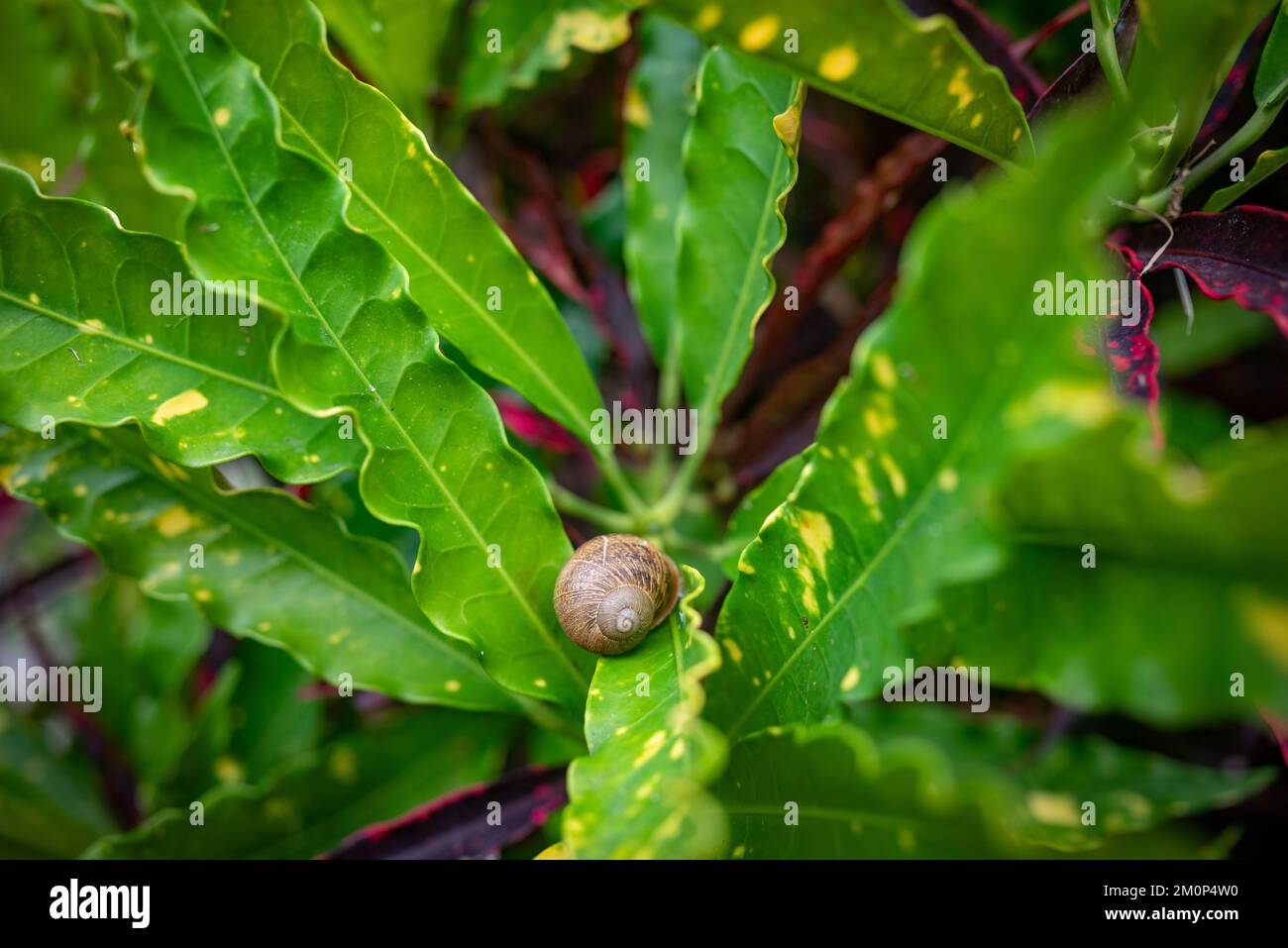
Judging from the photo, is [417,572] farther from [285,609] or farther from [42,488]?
[42,488]

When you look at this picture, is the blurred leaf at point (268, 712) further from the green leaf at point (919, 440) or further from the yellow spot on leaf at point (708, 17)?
the yellow spot on leaf at point (708, 17)

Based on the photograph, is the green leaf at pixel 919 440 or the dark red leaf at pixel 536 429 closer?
the green leaf at pixel 919 440

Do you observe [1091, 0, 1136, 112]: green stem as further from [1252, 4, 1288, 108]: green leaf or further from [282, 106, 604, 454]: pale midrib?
[282, 106, 604, 454]: pale midrib

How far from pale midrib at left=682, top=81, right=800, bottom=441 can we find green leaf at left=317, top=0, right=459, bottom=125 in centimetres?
51

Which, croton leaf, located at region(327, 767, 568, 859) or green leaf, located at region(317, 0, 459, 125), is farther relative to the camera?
green leaf, located at region(317, 0, 459, 125)

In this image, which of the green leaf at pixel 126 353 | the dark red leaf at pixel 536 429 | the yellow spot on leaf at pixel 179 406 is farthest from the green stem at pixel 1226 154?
the yellow spot on leaf at pixel 179 406

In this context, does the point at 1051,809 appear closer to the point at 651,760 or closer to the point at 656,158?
the point at 651,760

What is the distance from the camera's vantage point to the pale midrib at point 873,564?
1.77ft

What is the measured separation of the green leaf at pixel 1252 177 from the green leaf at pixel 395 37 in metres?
0.87

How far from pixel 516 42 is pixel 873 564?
2.89 ft

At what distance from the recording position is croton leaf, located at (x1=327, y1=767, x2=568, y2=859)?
875 mm

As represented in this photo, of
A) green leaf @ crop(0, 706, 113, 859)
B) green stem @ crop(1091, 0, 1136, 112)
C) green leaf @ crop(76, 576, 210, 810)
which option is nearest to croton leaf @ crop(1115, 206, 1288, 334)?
green stem @ crop(1091, 0, 1136, 112)

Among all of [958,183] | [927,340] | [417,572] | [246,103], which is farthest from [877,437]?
[958,183]
